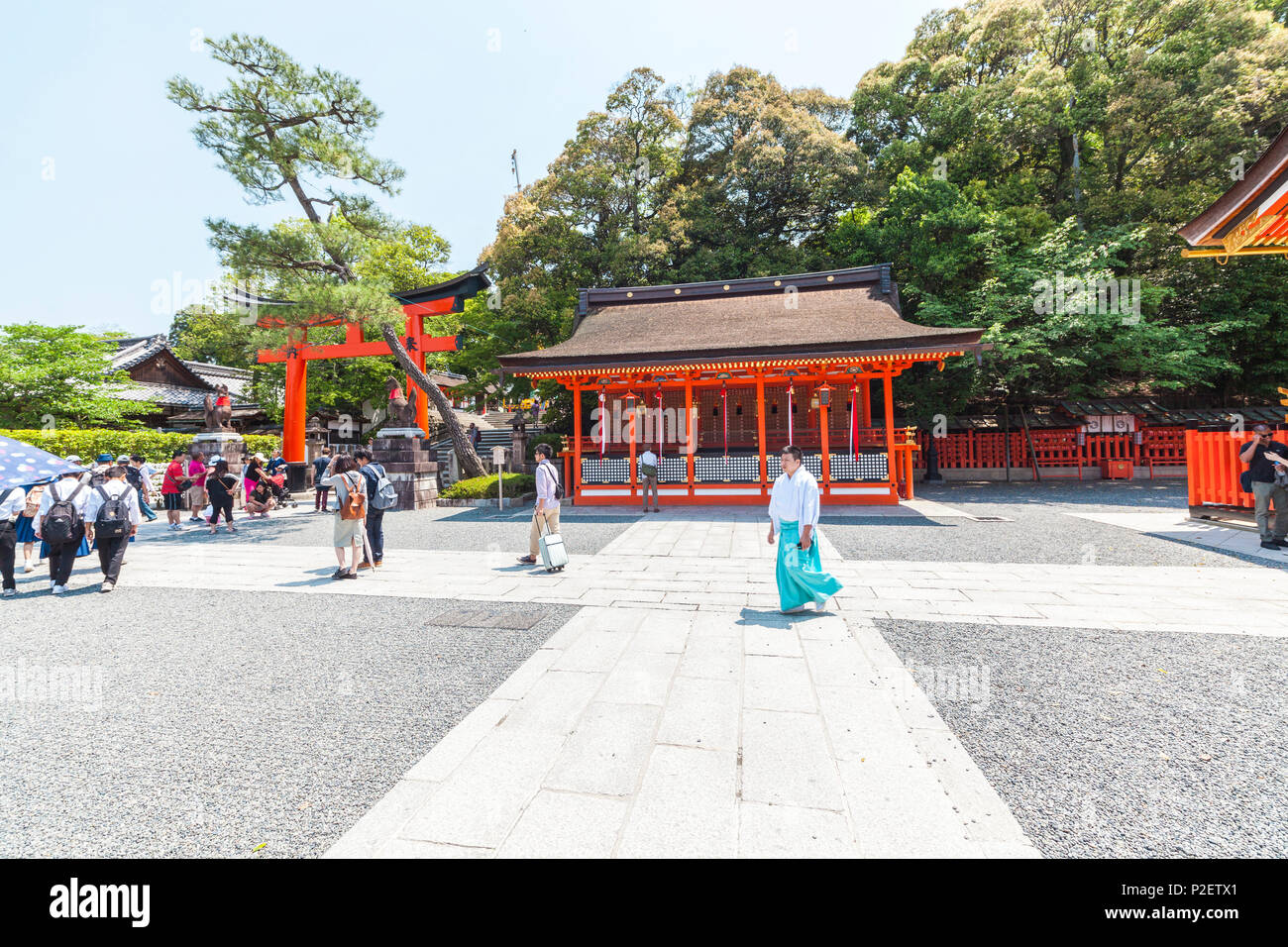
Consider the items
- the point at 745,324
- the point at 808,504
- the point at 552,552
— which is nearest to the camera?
the point at 808,504

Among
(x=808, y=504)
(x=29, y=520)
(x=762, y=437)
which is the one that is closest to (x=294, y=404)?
(x=29, y=520)

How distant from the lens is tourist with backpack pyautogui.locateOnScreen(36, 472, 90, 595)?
607cm

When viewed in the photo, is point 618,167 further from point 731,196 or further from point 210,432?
point 210,432

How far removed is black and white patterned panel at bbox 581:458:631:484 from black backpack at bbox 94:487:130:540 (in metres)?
8.96

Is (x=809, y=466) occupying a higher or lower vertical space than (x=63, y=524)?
higher

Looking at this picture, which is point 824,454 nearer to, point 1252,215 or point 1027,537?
point 1027,537

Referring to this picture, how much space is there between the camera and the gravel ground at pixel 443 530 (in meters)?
9.04

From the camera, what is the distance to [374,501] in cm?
722

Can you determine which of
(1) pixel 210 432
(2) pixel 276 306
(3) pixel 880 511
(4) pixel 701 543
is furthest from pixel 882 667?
(1) pixel 210 432

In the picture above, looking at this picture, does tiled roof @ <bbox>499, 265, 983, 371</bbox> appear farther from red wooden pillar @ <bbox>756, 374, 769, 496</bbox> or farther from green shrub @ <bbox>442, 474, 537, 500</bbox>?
green shrub @ <bbox>442, 474, 537, 500</bbox>

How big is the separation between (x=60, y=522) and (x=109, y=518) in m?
0.45

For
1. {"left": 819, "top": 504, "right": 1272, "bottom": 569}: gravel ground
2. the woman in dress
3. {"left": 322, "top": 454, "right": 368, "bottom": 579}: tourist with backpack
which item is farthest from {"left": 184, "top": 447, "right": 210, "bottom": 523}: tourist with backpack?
{"left": 819, "top": 504, "right": 1272, "bottom": 569}: gravel ground

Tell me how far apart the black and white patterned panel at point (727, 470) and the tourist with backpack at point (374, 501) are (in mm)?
7769
